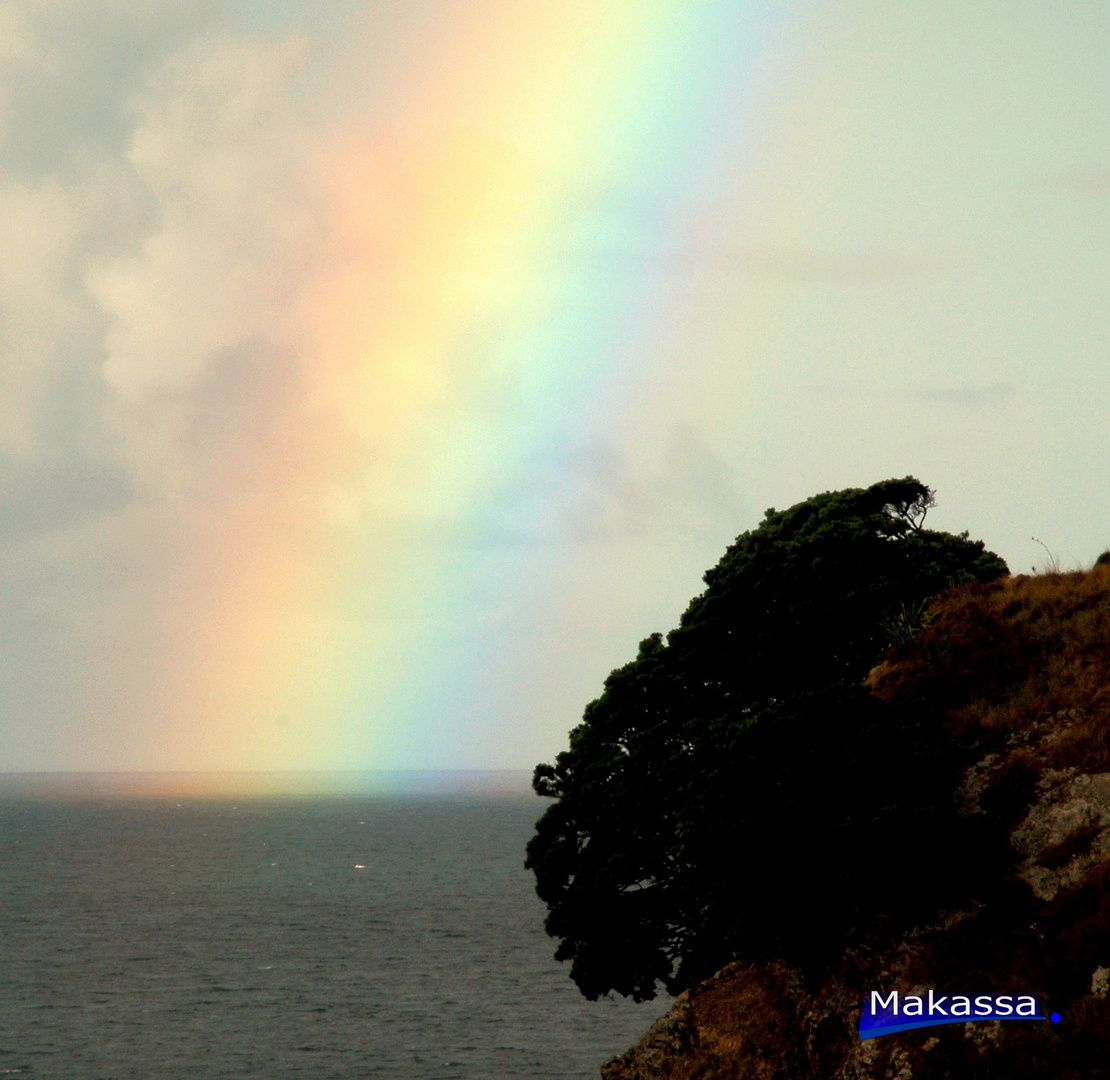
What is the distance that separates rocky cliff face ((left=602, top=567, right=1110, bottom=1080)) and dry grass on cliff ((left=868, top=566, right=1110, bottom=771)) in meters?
0.05

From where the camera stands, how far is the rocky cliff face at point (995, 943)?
71.6 ft

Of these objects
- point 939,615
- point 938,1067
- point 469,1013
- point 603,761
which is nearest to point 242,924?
point 469,1013

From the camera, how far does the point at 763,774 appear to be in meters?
26.6

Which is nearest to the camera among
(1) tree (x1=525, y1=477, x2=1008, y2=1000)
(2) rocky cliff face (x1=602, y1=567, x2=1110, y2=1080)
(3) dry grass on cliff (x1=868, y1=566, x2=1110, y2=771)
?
(2) rocky cliff face (x1=602, y1=567, x2=1110, y2=1080)

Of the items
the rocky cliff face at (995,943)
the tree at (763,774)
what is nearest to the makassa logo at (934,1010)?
the rocky cliff face at (995,943)

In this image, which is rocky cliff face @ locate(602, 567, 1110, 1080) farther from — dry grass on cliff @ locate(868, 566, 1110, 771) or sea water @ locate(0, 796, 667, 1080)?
sea water @ locate(0, 796, 667, 1080)

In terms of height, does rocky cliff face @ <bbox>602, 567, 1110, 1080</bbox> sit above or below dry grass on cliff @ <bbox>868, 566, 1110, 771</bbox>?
below

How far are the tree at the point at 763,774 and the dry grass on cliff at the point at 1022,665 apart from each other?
1787 millimetres

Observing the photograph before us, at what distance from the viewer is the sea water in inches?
2311

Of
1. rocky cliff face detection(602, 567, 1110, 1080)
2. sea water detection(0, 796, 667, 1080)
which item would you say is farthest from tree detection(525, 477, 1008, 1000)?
sea water detection(0, 796, 667, 1080)

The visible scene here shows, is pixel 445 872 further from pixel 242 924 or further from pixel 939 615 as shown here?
pixel 939 615

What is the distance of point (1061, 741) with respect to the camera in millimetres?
27875

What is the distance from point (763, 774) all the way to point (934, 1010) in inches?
236

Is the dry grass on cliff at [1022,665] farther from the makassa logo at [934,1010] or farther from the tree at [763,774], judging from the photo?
the makassa logo at [934,1010]
